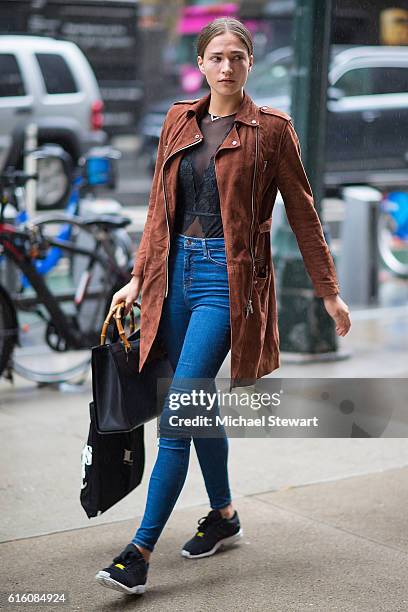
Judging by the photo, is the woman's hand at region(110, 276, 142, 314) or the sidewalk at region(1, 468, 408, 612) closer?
the sidewalk at region(1, 468, 408, 612)

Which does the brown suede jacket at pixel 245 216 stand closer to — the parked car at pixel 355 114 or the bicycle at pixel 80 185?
the bicycle at pixel 80 185

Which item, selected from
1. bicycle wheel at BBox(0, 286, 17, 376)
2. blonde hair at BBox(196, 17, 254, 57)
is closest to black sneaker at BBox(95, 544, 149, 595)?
blonde hair at BBox(196, 17, 254, 57)

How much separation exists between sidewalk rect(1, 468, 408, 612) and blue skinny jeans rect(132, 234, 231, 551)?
0.26 meters

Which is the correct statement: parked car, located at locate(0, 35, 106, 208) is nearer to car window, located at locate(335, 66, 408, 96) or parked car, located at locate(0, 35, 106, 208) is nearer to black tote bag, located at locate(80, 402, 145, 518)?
car window, located at locate(335, 66, 408, 96)

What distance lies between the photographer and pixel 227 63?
3.86 metres

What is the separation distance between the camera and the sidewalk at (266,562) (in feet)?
12.6

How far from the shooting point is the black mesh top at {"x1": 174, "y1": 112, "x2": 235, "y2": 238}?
3.92 metres

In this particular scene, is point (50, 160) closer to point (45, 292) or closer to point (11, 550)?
point (45, 292)

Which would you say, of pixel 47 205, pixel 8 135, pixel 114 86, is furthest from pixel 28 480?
pixel 114 86

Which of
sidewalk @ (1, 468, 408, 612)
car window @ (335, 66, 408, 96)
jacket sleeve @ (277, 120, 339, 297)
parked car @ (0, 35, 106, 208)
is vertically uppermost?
car window @ (335, 66, 408, 96)

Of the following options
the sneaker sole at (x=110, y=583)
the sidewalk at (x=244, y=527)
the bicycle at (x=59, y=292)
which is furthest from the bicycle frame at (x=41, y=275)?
the sneaker sole at (x=110, y=583)

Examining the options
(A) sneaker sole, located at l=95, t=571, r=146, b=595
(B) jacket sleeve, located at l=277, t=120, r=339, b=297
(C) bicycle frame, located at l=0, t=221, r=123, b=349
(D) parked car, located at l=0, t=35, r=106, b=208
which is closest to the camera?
(A) sneaker sole, located at l=95, t=571, r=146, b=595

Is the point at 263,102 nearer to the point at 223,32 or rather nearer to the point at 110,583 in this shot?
the point at 223,32

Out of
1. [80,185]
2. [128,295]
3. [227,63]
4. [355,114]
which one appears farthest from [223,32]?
[355,114]
